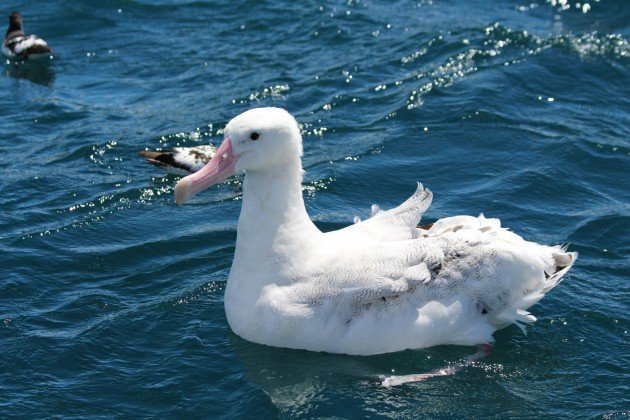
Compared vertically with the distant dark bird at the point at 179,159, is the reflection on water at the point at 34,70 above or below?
above

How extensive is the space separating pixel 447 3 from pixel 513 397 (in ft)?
41.7

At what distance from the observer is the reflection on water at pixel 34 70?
60.0ft

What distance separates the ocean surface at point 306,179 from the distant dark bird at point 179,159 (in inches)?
8.9

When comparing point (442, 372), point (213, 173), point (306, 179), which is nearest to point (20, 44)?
point (306, 179)

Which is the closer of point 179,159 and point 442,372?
point 442,372

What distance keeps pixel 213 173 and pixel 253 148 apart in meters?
0.42

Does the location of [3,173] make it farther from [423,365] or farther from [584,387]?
[584,387]

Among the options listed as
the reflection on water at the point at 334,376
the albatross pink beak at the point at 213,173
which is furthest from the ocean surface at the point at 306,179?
the albatross pink beak at the point at 213,173

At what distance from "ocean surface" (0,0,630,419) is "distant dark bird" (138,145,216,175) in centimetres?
23

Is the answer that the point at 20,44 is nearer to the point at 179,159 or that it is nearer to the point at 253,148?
the point at 179,159

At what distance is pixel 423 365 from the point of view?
30.9ft

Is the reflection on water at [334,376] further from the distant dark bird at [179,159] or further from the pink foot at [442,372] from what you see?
the distant dark bird at [179,159]

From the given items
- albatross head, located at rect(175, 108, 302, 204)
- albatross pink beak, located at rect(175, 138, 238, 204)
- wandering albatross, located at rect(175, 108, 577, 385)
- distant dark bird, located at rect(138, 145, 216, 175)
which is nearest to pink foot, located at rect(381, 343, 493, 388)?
wandering albatross, located at rect(175, 108, 577, 385)

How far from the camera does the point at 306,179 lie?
13742 mm
